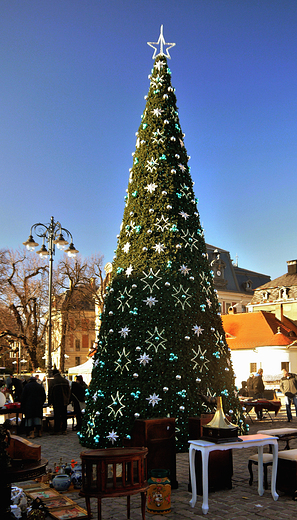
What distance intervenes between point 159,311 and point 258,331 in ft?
89.0

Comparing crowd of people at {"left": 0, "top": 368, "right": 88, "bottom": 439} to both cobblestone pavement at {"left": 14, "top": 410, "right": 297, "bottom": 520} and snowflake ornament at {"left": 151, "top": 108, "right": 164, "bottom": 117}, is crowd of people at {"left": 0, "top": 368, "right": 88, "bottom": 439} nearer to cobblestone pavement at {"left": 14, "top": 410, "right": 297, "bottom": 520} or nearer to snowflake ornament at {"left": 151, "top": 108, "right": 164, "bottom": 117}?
cobblestone pavement at {"left": 14, "top": 410, "right": 297, "bottom": 520}

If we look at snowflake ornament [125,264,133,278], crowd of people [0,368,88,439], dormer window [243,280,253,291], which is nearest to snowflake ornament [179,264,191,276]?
snowflake ornament [125,264,133,278]

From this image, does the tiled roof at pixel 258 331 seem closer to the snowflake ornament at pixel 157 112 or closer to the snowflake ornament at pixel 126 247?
the snowflake ornament at pixel 126 247

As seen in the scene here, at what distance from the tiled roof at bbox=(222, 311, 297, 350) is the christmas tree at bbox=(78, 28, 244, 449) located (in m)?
24.3

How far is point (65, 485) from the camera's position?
23.5 feet

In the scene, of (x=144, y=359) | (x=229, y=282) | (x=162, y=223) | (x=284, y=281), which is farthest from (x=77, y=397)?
(x=229, y=282)

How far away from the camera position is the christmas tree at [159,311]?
940cm

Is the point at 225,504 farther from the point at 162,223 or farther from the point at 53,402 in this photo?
the point at 53,402

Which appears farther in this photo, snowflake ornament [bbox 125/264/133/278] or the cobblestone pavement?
snowflake ornament [bbox 125/264/133/278]

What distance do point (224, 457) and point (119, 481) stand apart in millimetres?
2236

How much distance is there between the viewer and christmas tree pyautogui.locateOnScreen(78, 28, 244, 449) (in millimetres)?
9398

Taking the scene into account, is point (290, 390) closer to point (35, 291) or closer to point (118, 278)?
point (118, 278)

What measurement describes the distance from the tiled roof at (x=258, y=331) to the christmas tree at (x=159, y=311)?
2430cm

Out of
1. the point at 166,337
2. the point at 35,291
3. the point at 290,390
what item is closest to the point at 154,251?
the point at 166,337
